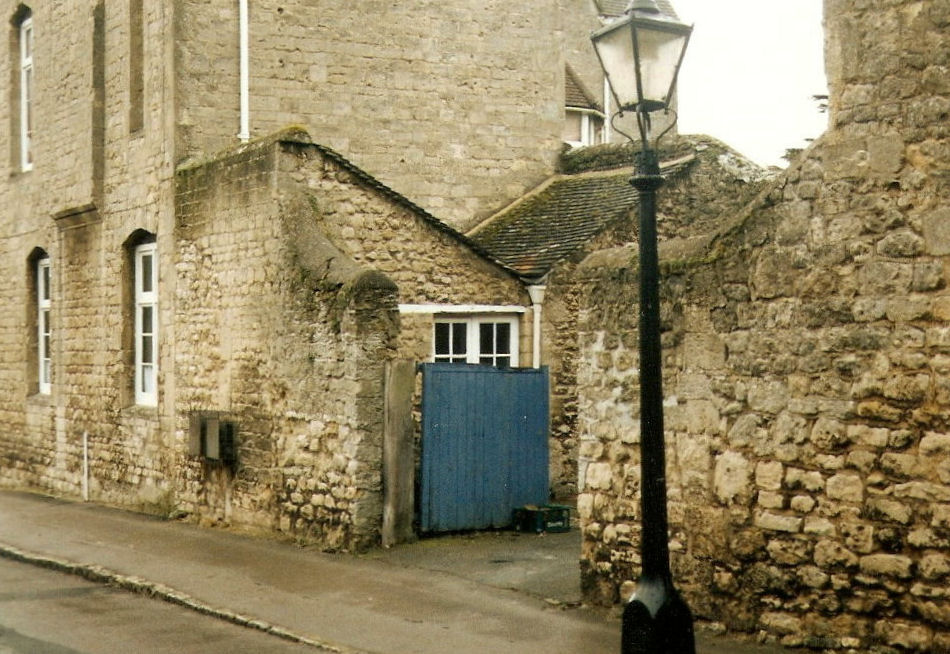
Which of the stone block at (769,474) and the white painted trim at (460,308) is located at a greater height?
the white painted trim at (460,308)

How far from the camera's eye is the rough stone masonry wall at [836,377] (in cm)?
725

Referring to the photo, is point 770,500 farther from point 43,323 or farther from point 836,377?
point 43,323

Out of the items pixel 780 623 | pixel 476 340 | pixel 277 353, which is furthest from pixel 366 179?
pixel 780 623

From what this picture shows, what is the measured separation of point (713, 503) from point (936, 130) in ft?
9.57

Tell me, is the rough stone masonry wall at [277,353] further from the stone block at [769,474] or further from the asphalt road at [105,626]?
the stone block at [769,474]

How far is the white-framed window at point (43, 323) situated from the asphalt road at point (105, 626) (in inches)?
376

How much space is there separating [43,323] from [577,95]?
42.1 feet

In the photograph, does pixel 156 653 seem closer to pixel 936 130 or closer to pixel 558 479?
pixel 936 130

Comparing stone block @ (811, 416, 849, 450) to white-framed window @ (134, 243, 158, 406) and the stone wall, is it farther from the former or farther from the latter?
white-framed window @ (134, 243, 158, 406)

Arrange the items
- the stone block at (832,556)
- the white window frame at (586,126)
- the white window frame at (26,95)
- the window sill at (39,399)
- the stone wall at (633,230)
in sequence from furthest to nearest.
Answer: the white window frame at (586,126), the white window frame at (26,95), the window sill at (39,399), the stone wall at (633,230), the stone block at (832,556)

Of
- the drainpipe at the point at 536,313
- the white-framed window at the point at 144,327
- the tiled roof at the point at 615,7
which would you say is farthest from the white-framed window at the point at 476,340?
the tiled roof at the point at 615,7

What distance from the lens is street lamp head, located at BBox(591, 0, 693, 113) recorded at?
7.17 m

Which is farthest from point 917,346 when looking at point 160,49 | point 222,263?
point 160,49

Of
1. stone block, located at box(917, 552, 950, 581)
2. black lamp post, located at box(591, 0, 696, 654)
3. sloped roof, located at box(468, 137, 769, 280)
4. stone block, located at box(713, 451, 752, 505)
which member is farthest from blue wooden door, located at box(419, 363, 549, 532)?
stone block, located at box(917, 552, 950, 581)
